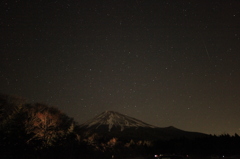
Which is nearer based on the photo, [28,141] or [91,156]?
[28,141]

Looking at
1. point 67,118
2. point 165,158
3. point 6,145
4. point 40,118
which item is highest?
point 67,118

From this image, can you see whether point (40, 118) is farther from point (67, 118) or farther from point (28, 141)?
point (67, 118)

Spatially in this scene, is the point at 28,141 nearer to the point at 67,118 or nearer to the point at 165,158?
the point at 165,158

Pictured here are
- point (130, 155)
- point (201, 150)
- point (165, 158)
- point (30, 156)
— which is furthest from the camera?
point (201, 150)

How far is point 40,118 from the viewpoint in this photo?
3700cm

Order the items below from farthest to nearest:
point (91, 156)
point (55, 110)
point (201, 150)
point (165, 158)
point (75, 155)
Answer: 1. point (201, 150)
2. point (55, 110)
3. point (91, 156)
4. point (75, 155)
5. point (165, 158)

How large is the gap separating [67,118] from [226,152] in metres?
35.2

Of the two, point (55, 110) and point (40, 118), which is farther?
point (55, 110)

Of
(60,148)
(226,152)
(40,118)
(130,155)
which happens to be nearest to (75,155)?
(60,148)

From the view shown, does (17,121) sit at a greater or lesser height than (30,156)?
greater

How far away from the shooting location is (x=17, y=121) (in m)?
27.3

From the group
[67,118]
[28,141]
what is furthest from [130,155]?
[28,141]

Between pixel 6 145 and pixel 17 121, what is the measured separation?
2.70 m

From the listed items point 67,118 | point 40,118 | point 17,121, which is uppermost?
point 67,118
